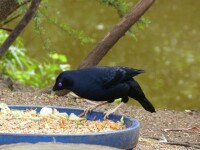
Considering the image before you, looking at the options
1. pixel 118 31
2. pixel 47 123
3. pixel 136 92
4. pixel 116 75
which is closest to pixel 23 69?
pixel 118 31

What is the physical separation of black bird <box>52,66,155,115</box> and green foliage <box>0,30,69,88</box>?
7.93ft

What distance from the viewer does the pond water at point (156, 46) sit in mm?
7395

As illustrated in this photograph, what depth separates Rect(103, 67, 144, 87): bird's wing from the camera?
365cm

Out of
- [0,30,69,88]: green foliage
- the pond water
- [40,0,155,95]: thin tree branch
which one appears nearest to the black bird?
[40,0,155,95]: thin tree branch

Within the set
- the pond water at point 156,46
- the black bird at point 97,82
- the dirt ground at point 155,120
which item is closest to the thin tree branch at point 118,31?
the dirt ground at point 155,120

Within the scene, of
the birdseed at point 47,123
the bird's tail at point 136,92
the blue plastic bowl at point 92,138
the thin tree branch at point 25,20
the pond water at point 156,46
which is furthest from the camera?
the pond water at point 156,46

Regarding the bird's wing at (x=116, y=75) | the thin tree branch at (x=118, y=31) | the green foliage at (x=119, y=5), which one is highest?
the green foliage at (x=119, y=5)

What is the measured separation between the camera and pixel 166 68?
7676 mm

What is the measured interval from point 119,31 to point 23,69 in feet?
8.02

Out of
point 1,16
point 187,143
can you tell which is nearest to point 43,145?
point 187,143

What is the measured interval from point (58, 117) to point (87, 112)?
230mm

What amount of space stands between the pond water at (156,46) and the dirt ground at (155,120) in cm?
211

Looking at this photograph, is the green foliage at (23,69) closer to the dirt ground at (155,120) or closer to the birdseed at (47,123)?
the dirt ground at (155,120)

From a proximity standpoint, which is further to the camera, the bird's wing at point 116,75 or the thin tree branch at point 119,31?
the thin tree branch at point 119,31
